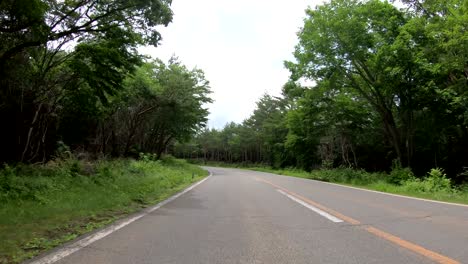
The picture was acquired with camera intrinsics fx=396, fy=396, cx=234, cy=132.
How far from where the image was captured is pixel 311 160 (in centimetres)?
5150

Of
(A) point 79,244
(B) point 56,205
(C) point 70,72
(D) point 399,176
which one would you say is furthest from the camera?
(D) point 399,176

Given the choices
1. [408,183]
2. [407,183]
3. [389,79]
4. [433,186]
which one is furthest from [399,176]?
[389,79]

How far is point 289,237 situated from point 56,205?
18.7 ft

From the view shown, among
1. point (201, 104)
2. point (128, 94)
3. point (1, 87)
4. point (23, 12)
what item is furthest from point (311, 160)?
point (23, 12)

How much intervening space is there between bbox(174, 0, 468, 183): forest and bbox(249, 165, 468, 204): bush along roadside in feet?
8.96

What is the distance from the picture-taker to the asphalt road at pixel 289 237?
526 centimetres

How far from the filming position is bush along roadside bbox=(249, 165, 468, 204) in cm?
1566

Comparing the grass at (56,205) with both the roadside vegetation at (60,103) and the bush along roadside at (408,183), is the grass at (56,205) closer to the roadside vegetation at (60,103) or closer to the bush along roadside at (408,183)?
the roadside vegetation at (60,103)

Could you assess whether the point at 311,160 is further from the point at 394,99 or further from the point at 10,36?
the point at 10,36

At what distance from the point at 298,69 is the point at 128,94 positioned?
491 inches

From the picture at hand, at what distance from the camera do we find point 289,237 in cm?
659

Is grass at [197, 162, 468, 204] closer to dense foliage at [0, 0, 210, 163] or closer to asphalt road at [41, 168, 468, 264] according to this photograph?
asphalt road at [41, 168, 468, 264]

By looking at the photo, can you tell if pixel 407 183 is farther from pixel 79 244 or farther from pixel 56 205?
pixel 79 244

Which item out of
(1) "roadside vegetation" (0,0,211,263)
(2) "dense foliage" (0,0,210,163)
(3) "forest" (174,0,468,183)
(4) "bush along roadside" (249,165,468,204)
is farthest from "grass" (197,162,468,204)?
(2) "dense foliage" (0,0,210,163)
